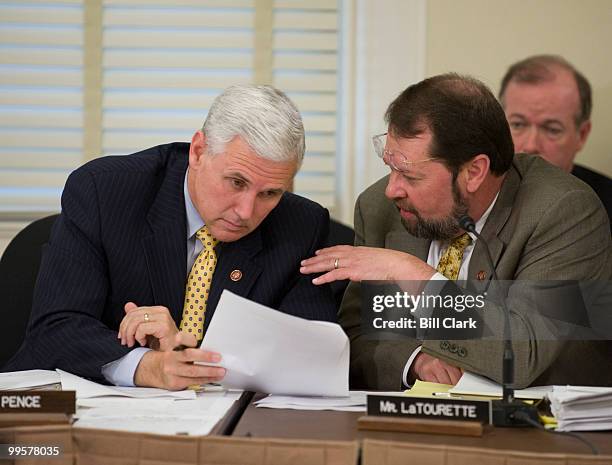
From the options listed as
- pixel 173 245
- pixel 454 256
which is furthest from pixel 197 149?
pixel 454 256

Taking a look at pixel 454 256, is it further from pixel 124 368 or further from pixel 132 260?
pixel 124 368

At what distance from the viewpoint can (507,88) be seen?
3.87 metres

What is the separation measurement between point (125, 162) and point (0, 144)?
1424 millimetres

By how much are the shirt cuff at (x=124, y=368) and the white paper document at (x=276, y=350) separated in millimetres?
220

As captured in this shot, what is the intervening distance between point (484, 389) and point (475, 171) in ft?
2.48

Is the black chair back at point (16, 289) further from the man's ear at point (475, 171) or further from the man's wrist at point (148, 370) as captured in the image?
the man's ear at point (475, 171)

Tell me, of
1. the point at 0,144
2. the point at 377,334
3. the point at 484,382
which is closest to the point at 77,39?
the point at 0,144

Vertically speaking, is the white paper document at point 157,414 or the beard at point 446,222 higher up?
the beard at point 446,222

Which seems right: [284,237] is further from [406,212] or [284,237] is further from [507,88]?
[507,88]

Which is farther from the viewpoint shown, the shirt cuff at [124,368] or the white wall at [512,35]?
the white wall at [512,35]

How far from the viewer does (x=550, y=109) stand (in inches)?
155

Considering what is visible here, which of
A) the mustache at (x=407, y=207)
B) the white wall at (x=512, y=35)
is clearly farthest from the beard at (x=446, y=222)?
Answer: the white wall at (x=512, y=35)

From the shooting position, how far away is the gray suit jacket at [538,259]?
2.46m

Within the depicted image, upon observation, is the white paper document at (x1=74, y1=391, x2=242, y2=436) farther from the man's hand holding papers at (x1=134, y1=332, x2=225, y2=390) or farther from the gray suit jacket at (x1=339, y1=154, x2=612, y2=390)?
the gray suit jacket at (x1=339, y1=154, x2=612, y2=390)
